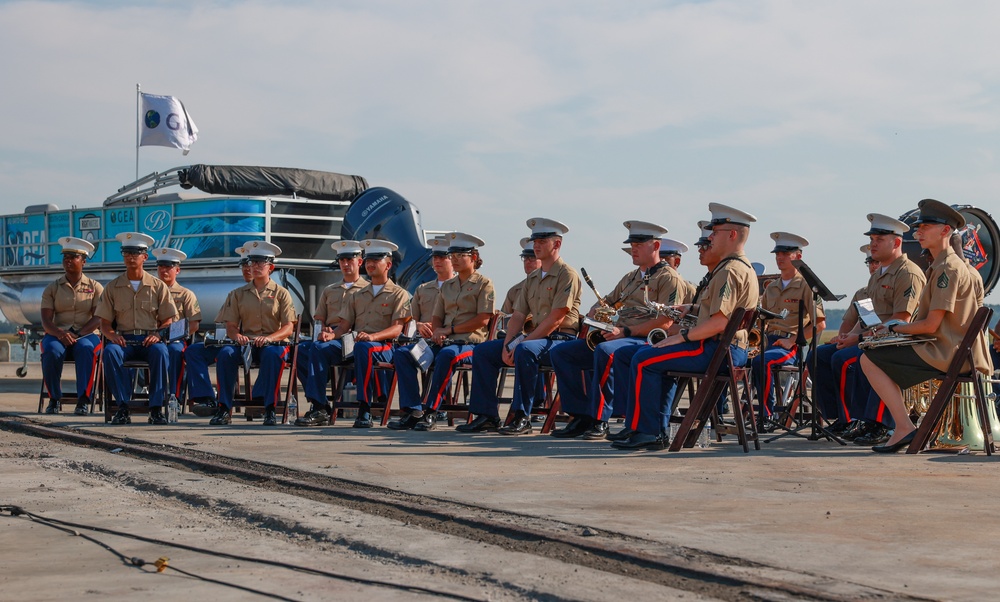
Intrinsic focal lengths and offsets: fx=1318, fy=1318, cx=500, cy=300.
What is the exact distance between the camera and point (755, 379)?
503 inches

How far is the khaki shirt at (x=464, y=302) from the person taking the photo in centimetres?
1250

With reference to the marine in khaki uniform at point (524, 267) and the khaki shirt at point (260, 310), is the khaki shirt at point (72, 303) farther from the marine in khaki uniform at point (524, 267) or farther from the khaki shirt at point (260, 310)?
the marine in khaki uniform at point (524, 267)

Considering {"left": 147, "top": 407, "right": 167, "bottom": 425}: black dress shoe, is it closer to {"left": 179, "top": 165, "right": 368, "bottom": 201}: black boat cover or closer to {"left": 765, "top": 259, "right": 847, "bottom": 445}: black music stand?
{"left": 765, "top": 259, "right": 847, "bottom": 445}: black music stand

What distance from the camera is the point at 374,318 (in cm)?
1300

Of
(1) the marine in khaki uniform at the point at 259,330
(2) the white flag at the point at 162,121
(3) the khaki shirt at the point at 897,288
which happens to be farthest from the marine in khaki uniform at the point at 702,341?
(2) the white flag at the point at 162,121

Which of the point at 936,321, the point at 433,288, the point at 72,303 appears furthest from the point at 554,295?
the point at 72,303

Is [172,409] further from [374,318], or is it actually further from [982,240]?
[982,240]

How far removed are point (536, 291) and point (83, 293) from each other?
546 cm

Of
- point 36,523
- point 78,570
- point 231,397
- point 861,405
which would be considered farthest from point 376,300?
point 78,570

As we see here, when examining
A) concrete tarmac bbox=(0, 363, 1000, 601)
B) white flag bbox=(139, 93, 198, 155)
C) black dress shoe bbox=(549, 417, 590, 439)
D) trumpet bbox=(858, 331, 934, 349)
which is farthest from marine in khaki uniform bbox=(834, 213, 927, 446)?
white flag bbox=(139, 93, 198, 155)

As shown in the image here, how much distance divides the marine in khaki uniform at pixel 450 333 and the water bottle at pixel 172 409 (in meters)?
2.28

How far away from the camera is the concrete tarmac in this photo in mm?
4863

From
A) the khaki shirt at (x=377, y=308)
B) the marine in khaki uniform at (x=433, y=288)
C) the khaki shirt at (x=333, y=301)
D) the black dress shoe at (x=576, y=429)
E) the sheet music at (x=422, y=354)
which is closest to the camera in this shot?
the black dress shoe at (x=576, y=429)

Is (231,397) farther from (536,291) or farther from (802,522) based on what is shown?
(802,522)
